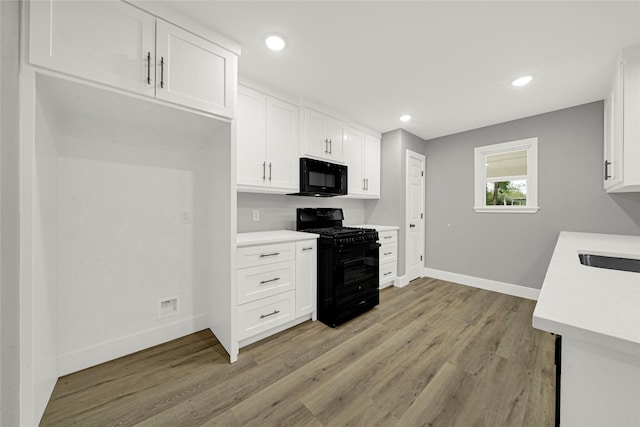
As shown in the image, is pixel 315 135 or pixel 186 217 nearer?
pixel 186 217

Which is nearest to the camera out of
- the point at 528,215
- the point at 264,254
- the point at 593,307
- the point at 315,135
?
the point at 593,307

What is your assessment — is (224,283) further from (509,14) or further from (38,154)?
(509,14)

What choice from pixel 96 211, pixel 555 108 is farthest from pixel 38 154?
pixel 555 108

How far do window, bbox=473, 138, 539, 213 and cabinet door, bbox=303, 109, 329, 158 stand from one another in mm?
2490

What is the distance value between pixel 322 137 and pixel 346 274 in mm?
1706

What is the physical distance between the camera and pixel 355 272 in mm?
2662

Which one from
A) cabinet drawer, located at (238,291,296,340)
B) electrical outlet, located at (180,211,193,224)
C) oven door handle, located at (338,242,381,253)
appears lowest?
cabinet drawer, located at (238,291,296,340)

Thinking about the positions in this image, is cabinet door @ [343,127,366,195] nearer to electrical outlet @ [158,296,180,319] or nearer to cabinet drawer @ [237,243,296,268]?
A: cabinet drawer @ [237,243,296,268]

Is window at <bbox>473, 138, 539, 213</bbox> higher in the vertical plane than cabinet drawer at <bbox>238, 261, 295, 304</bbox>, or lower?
higher

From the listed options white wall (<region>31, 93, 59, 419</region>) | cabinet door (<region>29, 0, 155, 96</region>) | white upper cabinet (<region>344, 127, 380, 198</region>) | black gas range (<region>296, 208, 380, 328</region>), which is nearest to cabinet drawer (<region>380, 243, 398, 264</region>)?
black gas range (<region>296, 208, 380, 328</region>)

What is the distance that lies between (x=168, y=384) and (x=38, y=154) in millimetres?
1645

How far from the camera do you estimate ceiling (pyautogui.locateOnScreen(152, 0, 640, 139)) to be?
1.56m

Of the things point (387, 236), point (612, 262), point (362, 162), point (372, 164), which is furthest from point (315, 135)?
point (612, 262)

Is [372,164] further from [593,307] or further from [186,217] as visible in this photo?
[593,307]
